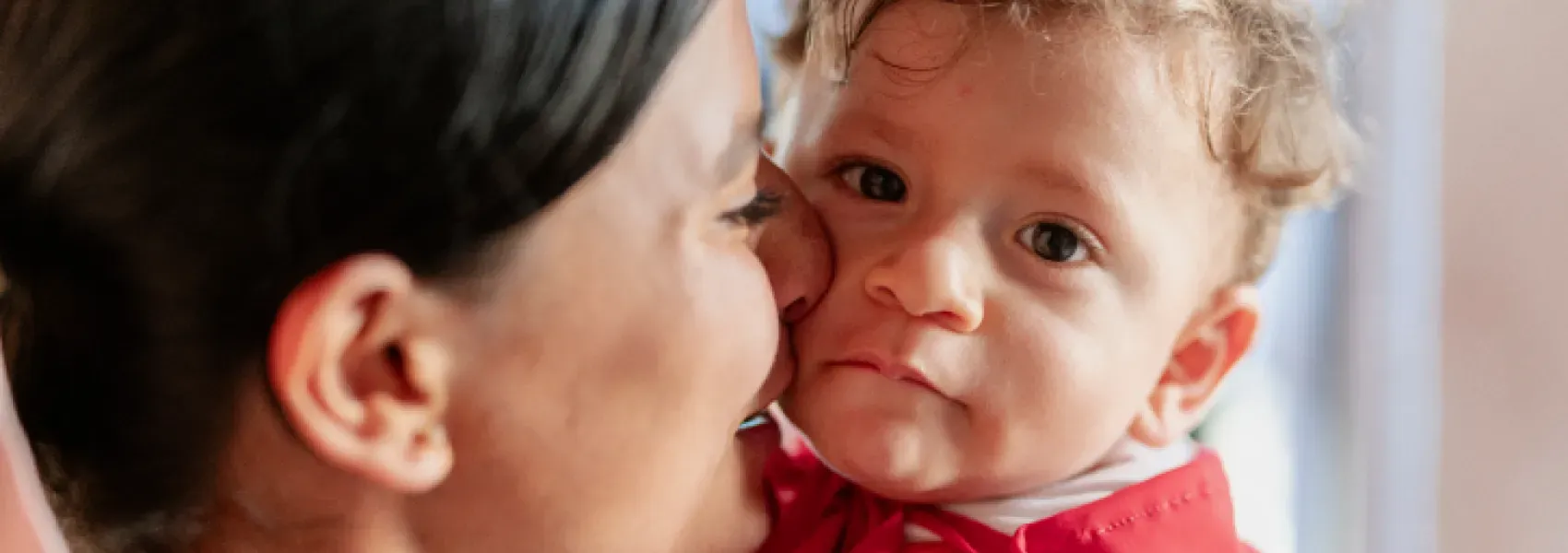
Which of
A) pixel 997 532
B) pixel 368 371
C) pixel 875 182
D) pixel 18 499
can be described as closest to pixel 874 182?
pixel 875 182

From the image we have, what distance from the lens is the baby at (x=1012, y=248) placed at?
2.09ft

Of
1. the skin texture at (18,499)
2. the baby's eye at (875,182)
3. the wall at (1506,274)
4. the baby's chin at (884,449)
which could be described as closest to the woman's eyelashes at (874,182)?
the baby's eye at (875,182)

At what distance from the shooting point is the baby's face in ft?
2.07

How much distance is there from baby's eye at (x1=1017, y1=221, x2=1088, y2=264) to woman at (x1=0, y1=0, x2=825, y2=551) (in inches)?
7.6

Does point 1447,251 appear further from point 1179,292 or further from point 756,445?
point 756,445

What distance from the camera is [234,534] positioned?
0.49 metres

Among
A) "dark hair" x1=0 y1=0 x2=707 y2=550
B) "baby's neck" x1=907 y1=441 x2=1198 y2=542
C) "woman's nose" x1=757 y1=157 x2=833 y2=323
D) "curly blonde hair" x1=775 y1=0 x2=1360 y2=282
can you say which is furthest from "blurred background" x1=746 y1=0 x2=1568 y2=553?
"dark hair" x1=0 y1=0 x2=707 y2=550

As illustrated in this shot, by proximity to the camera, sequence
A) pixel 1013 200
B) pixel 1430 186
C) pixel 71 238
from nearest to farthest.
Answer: pixel 71 238, pixel 1013 200, pixel 1430 186

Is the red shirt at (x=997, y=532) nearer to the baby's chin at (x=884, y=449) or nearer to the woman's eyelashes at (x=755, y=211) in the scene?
the baby's chin at (x=884, y=449)

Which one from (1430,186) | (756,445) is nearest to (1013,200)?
(756,445)

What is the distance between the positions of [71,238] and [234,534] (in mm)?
138

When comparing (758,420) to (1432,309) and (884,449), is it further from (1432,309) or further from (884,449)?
(1432,309)

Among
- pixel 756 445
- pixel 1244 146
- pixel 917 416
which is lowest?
pixel 756 445

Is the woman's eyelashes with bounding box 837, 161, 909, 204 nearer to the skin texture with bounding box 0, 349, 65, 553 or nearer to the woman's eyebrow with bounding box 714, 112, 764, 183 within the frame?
the woman's eyebrow with bounding box 714, 112, 764, 183
